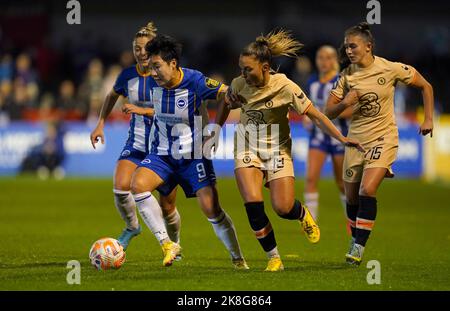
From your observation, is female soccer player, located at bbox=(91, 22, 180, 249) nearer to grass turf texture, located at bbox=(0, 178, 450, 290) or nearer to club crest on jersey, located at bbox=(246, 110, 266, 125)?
grass turf texture, located at bbox=(0, 178, 450, 290)

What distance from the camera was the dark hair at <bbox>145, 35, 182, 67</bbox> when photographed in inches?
362

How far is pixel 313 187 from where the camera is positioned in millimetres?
13617

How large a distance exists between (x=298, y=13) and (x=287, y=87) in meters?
22.0

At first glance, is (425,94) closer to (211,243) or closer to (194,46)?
(211,243)

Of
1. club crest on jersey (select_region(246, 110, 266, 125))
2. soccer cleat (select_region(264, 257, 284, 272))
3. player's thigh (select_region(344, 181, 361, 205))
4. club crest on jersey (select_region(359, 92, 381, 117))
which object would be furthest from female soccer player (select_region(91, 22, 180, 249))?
club crest on jersey (select_region(359, 92, 381, 117))

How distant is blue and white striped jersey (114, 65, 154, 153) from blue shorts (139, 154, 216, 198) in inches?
29.1

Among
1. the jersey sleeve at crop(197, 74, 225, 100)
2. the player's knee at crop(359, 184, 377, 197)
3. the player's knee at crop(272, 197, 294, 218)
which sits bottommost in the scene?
the player's knee at crop(272, 197, 294, 218)

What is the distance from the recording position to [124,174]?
10.1 metres

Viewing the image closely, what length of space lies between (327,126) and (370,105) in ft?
2.62

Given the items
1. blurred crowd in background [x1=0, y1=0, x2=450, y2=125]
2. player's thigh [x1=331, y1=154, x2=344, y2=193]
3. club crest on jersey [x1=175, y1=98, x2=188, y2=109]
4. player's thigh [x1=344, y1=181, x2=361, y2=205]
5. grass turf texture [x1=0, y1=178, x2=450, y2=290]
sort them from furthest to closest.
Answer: blurred crowd in background [x1=0, y1=0, x2=450, y2=125], player's thigh [x1=331, y1=154, x2=344, y2=193], player's thigh [x1=344, y1=181, x2=361, y2=205], club crest on jersey [x1=175, y1=98, x2=188, y2=109], grass turf texture [x1=0, y1=178, x2=450, y2=290]

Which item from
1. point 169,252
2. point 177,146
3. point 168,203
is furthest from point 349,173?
point 169,252

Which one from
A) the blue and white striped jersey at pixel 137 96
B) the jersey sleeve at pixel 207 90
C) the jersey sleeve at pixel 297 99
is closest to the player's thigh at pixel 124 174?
the blue and white striped jersey at pixel 137 96

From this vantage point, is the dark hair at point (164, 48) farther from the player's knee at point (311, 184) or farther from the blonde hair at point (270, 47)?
the player's knee at point (311, 184)
